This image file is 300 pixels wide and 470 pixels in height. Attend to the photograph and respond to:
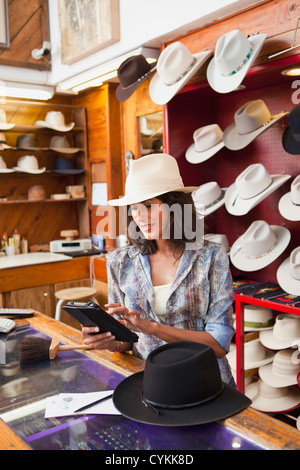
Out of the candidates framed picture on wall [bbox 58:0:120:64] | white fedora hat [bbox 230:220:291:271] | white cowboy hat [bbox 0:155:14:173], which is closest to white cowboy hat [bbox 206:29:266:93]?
white fedora hat [bbox 230:220:291:271]

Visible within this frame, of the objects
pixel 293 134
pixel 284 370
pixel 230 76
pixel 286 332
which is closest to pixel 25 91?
pixel 230 76

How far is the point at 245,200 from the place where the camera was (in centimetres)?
285

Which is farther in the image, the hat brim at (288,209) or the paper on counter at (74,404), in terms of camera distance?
the hat brim at (288,209)

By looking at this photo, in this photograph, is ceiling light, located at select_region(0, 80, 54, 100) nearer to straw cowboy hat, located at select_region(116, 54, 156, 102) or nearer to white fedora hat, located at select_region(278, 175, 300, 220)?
straw cowboy hat, located at select_region(116, 54, 156, 102)

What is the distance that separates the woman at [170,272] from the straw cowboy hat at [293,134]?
2.97ft

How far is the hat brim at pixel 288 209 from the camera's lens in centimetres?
259

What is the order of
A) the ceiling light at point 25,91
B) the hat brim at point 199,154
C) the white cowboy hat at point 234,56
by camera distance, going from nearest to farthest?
1. the white cowboy hat at point 234,56
2. the hat brim at point 199,154
3. the ceiling light at point 25,91

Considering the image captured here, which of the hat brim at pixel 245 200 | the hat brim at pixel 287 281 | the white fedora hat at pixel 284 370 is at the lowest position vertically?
the white fedora hat at pixel 284 370

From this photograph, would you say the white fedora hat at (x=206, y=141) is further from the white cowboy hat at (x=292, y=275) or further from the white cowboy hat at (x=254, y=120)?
the white cowboy hat at (x=292, y=275)

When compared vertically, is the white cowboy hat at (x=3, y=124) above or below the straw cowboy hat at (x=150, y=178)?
above

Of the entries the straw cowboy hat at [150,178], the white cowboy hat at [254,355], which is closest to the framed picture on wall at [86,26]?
the straw cowboy hat at [150,178]

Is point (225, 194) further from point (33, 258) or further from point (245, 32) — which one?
point (33, 258)

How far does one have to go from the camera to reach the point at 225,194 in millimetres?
3078

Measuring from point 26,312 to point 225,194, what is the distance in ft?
4.99
